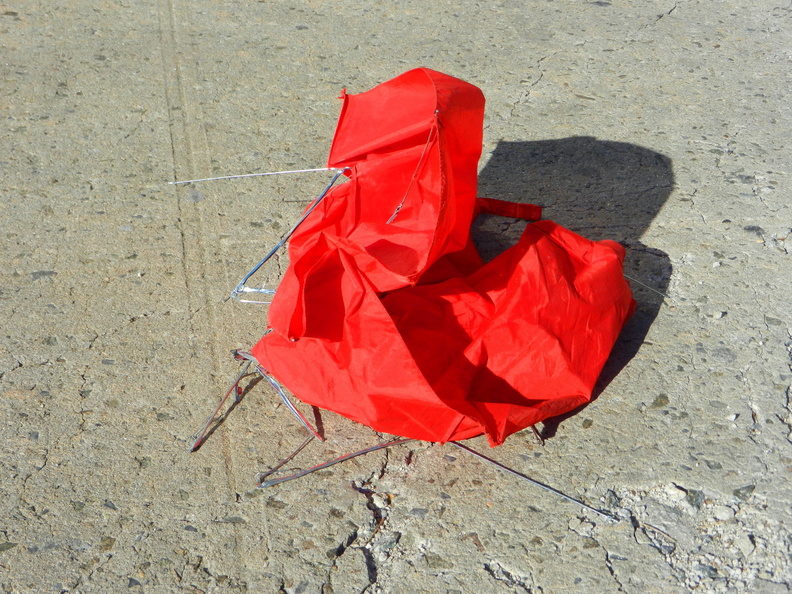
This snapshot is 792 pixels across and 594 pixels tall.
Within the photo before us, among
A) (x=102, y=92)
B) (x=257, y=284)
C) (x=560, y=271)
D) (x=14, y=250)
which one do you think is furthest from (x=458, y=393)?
(x=102, y=92)

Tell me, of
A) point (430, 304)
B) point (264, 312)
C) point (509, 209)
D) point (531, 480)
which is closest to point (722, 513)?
point (531, 480)

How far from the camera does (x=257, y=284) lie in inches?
115

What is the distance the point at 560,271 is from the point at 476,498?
2.46ft

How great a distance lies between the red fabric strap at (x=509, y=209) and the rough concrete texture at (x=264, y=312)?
87 mm

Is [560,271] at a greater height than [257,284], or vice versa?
[560,271]

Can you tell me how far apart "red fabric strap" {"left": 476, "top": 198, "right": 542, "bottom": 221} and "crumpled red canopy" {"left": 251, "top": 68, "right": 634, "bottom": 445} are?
0.46 meters

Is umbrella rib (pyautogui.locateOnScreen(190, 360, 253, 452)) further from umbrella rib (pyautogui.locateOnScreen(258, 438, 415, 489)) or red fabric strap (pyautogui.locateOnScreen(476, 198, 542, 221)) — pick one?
red fabric strap (pyautogui.locateOnScreen(476, 198, 542, 221))

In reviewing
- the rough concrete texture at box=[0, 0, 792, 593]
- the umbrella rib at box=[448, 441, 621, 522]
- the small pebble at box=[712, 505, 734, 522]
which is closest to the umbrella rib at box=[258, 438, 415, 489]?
the rough concrete texture at box=[0, 0, 792, 593]

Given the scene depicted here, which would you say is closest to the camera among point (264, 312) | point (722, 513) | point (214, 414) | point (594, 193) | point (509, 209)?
point (722, 513)

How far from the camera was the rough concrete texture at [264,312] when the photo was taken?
2006 millimetres

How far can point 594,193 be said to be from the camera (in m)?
3.32

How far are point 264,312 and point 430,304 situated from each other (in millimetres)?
704

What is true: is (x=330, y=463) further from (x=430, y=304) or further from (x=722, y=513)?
(x=722, y=513)

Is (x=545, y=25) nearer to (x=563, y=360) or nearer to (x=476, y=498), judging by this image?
(x=563, y=360)
